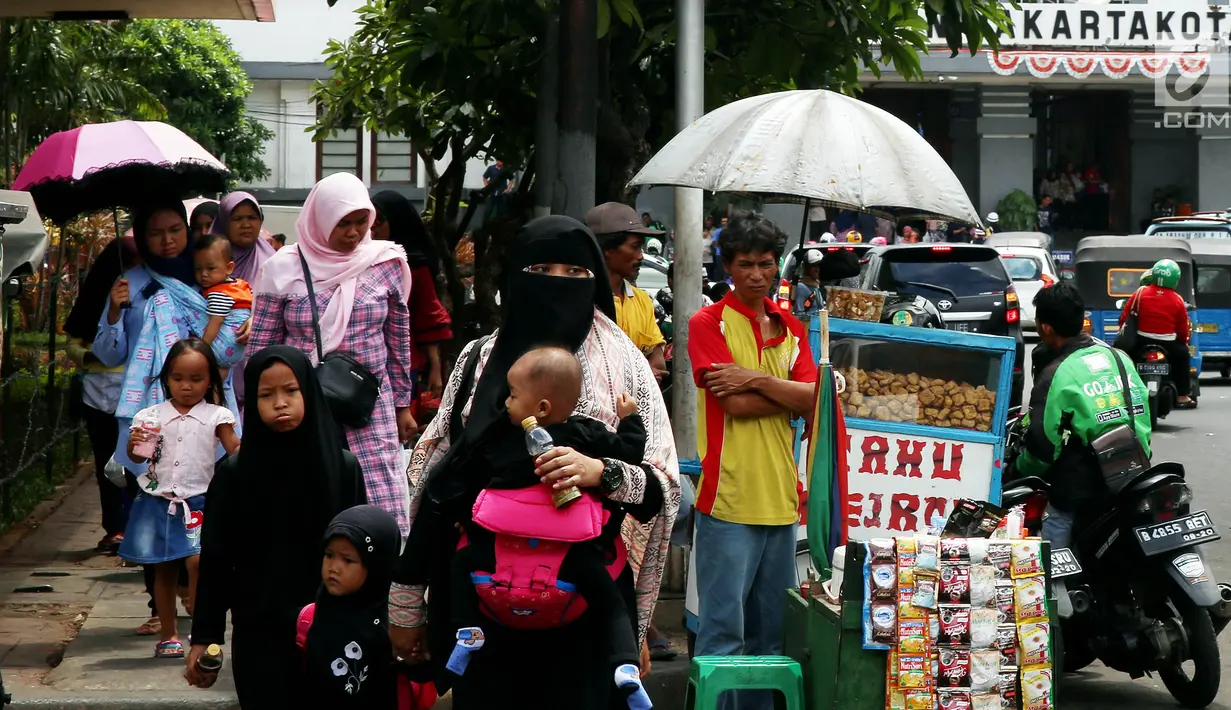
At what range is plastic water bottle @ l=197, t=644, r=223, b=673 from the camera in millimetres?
4223

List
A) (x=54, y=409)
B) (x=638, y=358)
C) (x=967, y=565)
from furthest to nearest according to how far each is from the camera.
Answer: (x=54, y=409) → (x=967, y=565) → (x=638, y=358)

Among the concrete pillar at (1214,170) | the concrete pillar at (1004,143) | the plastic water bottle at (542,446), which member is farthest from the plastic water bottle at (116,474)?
the concrete pillar at (1214,170)

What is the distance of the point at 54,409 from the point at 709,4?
6.00 metres

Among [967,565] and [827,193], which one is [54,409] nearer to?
[827,193]

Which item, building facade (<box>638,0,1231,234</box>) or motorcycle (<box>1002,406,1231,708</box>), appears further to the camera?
building facade (<box>638,0,1231,234</box>)

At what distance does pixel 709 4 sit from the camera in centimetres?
881

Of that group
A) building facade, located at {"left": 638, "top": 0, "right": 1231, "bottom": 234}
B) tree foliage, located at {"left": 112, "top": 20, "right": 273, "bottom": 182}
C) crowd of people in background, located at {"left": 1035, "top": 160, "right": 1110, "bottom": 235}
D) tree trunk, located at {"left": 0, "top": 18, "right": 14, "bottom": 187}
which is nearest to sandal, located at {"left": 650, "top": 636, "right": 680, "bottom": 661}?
tree trunk, located at {"left": 0, "top": 18, "right": 14, "bottom": 187}

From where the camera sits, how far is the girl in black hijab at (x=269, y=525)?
14.3 feet

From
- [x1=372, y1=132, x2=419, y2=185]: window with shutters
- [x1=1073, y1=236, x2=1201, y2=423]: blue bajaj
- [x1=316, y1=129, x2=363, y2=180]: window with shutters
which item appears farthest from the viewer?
[x1=316, y1=129, x2=363, y2=180]: window with shutters

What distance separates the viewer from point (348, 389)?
5305mm

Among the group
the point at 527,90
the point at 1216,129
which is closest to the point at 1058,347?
the point at 527,90

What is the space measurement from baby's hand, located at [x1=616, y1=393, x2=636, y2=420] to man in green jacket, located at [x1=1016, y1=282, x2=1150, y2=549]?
113 inches

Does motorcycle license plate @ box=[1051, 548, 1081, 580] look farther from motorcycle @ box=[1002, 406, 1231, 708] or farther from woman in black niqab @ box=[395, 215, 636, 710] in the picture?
woman in black niqab @ box=[395, 215, 636, 710]

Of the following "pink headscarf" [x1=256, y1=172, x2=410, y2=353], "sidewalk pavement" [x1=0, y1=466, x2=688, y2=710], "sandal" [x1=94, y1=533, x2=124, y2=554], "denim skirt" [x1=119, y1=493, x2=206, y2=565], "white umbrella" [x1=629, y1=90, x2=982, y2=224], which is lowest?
"sidewalk pavement" [x1=0, y1=466, x2=688, y2=710]
